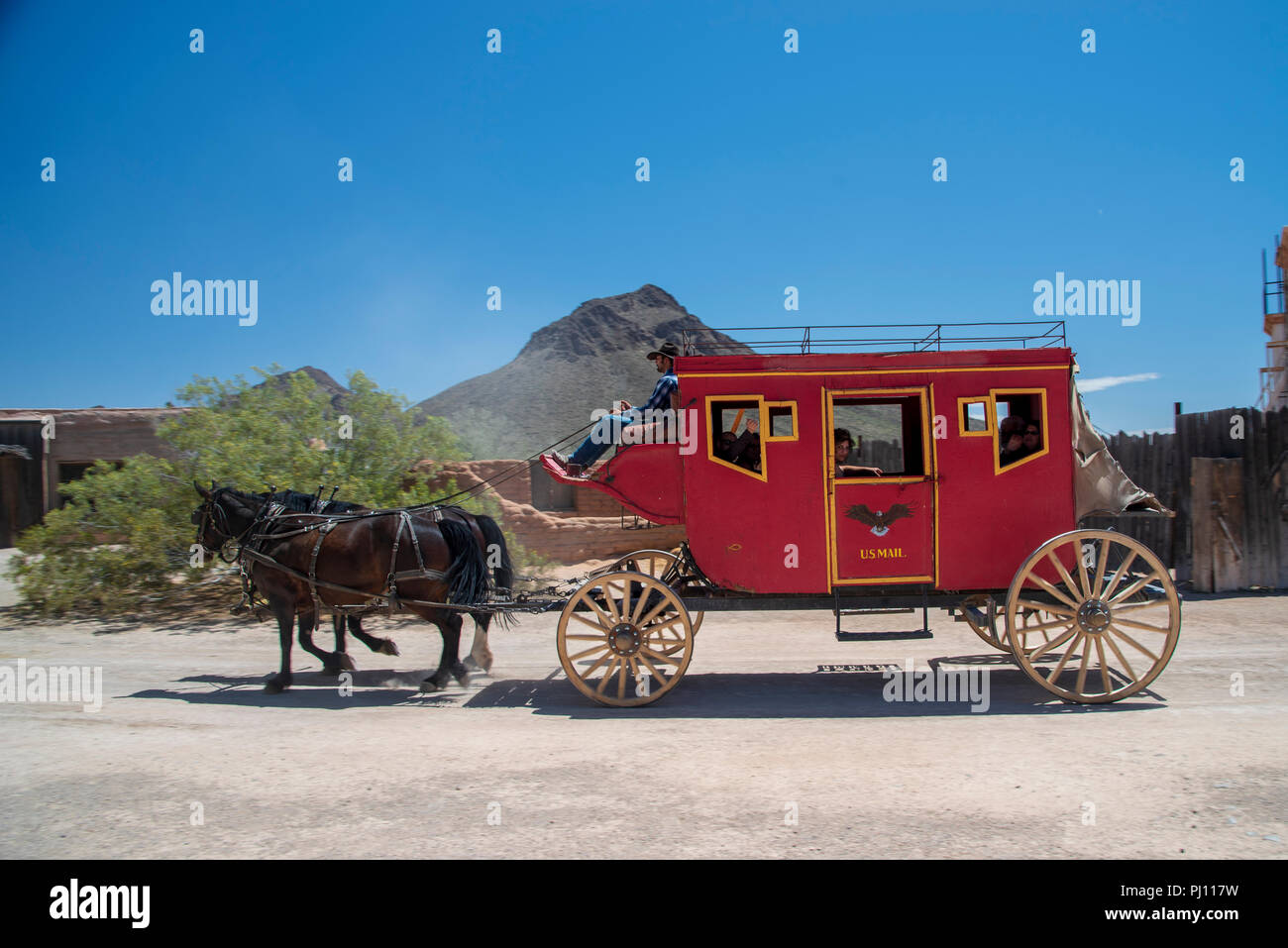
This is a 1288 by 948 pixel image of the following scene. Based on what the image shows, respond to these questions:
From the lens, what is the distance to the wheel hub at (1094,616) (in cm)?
575

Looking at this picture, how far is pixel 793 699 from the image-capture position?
6.10 meters

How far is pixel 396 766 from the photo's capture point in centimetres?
446

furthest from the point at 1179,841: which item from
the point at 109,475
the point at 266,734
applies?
the point at 109,475

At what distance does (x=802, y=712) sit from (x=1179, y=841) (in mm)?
2637

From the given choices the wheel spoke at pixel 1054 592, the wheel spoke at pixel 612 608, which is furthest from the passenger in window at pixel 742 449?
the wheel spoke at pixel 1054 592

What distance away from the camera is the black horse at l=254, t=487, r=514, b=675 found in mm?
6852

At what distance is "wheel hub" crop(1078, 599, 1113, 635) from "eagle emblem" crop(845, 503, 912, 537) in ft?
4.98

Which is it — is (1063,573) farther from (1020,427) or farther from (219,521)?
(219,521)

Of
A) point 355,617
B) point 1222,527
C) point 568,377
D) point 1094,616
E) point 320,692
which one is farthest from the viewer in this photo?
point 568,377

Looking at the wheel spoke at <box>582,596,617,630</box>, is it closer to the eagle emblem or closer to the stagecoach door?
the stagecoach door

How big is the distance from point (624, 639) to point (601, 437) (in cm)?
173

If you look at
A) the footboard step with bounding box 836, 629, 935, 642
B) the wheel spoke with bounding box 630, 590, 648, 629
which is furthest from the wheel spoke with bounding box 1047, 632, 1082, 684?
the wheel spoke with bounding box 630, 590, 648, 629

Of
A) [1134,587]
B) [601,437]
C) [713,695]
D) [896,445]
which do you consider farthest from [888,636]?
[896,445]
